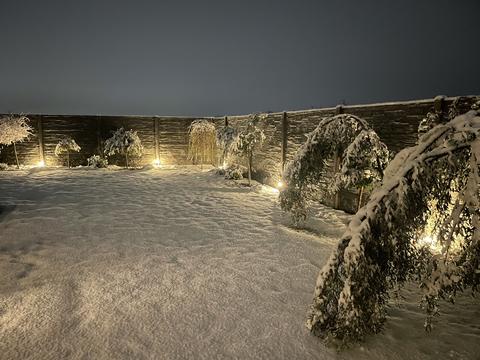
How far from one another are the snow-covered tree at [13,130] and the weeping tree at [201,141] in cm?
658

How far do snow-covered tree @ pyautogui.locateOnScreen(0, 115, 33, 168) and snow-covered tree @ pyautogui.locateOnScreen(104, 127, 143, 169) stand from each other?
3037 millimetres

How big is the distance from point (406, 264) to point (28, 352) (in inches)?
119

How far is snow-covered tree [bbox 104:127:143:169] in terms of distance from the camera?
12859 mm

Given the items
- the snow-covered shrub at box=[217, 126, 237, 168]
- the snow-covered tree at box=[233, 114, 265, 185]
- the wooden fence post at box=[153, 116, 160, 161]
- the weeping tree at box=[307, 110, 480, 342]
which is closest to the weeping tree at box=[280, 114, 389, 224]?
the weeping tree at box=[307, 110, 480, 342]

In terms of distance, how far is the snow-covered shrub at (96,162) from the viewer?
12922 mm

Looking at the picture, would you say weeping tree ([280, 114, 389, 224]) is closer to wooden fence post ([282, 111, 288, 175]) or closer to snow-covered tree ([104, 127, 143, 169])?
wooden fence post ([282, 111, 288, 175])

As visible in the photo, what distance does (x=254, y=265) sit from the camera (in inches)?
157

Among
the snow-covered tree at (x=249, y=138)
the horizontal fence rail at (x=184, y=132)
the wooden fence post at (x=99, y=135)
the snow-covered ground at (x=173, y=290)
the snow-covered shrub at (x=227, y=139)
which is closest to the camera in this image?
the snow-covered ground at (x=173, y=290)

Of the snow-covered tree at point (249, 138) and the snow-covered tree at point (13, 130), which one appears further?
the snow-covered tree at point (13, 130)

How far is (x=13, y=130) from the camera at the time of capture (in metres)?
11.5

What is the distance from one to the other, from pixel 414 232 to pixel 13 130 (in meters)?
13.9

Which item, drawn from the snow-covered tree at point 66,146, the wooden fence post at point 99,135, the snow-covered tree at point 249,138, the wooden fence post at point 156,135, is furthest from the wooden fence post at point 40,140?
the snow-covered tree at point 249,138

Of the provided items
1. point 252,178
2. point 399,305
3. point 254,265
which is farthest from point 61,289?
point 252,178

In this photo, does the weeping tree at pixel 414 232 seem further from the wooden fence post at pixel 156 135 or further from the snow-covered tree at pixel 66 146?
the snow-covered tree at pixel 66 146
